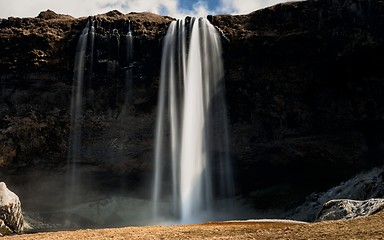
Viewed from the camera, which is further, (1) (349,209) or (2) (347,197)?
(2) (347,197)

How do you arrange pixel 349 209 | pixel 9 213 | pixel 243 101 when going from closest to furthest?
A: pixel 349 209
pixel 9 213
pixel 243 101

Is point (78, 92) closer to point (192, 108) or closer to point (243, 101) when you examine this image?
point (192, 108)

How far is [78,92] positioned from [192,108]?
11.7 meters

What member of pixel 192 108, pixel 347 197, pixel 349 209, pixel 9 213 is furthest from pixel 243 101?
pixel 9 213

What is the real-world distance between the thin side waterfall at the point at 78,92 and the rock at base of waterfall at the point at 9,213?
832 centimetres

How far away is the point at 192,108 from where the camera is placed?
40.8 meters

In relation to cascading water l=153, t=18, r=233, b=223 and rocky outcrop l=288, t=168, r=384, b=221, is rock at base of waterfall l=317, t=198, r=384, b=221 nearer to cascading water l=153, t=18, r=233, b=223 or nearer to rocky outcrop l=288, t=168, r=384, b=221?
rocky outcrop l=288, t=168, r=384, b=221

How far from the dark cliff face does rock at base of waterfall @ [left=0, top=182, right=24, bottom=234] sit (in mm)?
7587

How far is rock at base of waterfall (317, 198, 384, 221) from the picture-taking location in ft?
67.2

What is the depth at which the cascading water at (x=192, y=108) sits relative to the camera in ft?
133

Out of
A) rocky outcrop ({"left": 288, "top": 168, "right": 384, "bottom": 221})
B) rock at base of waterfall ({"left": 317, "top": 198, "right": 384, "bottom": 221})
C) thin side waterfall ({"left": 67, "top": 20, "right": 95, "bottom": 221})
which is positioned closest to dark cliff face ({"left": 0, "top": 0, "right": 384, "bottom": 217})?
thin side waterfall ({"left": 67, "top": 20, "right": 95, "bottom": 221})

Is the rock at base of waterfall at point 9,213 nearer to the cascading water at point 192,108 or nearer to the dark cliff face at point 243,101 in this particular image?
the dark cliff face at point 243,101

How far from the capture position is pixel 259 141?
4203 centimetres

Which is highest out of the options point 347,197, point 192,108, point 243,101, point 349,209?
point 243,101
